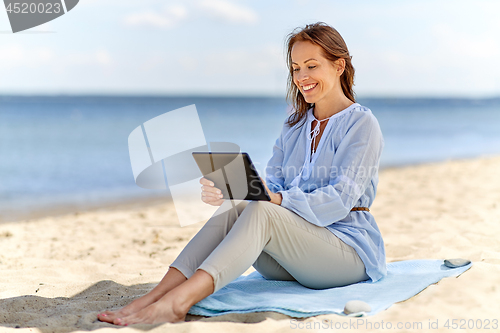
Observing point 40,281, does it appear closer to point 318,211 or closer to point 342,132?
point 318,211

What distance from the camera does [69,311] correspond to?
2.34 m

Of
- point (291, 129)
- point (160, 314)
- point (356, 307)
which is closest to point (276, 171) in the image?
point (291, 129)

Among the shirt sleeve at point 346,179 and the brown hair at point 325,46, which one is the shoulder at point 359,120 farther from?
the brown hair at point 325,46

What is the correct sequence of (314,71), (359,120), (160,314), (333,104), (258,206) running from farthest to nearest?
1. (333,104)
2. (314,71)
3. (359,120)
4. (258,206)
5. (160,314)

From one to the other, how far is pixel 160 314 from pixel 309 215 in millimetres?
865

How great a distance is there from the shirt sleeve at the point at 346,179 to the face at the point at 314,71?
10.6 inches

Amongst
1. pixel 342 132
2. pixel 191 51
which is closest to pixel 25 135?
pixel 342 132

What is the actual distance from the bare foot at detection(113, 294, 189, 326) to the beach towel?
0.52 feet

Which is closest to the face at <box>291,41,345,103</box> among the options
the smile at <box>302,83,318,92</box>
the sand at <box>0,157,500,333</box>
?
the smile at <box>302,83,318,92</box>

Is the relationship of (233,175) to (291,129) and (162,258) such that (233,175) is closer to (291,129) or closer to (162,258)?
(291,129)

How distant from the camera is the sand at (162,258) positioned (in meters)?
2.04

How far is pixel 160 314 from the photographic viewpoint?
2.01 meters

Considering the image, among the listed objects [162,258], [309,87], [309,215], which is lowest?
[162,258]

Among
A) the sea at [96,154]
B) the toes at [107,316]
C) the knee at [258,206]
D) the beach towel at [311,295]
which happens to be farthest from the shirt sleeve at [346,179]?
the toes at [107,316]
